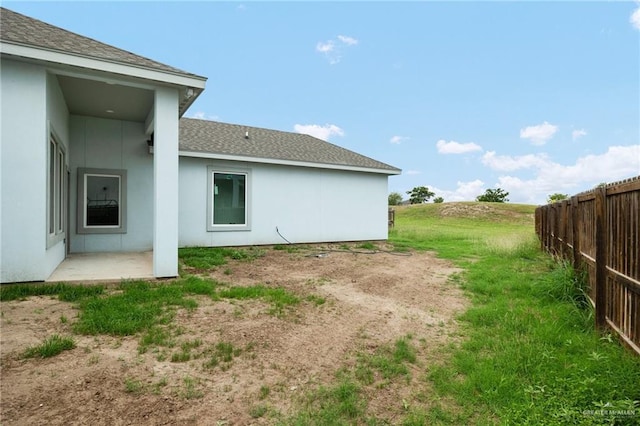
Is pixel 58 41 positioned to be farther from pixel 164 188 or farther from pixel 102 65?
pixel 164 188

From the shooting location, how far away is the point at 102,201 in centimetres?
862

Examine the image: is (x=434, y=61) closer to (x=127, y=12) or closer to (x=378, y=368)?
(x=127, y=12)

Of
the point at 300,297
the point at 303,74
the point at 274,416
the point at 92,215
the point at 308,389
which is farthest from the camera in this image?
the point at 303,74

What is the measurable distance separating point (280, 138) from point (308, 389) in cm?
1186

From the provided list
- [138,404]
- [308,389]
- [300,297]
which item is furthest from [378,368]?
[300,297]

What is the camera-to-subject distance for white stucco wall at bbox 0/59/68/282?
4.92m

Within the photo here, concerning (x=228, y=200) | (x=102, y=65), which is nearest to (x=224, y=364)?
(x=102, y=65)

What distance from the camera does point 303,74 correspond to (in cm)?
1891

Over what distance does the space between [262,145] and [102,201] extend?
5.13 metres

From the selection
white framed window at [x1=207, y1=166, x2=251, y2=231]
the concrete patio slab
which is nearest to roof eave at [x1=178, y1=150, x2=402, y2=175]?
white framed window at [x1=207, y1=166, x2=251, y2=231]

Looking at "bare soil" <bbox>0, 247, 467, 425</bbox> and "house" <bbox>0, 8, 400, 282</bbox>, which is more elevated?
"house" <bbox>0, 8, 400, 282</bbox>

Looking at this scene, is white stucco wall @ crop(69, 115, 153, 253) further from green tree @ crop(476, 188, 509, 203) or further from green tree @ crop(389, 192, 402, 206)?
green tree @ crop(476, 188, 509, 203)

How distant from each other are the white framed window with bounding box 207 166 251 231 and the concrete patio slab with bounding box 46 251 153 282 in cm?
218

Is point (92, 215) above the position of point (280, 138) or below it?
below
